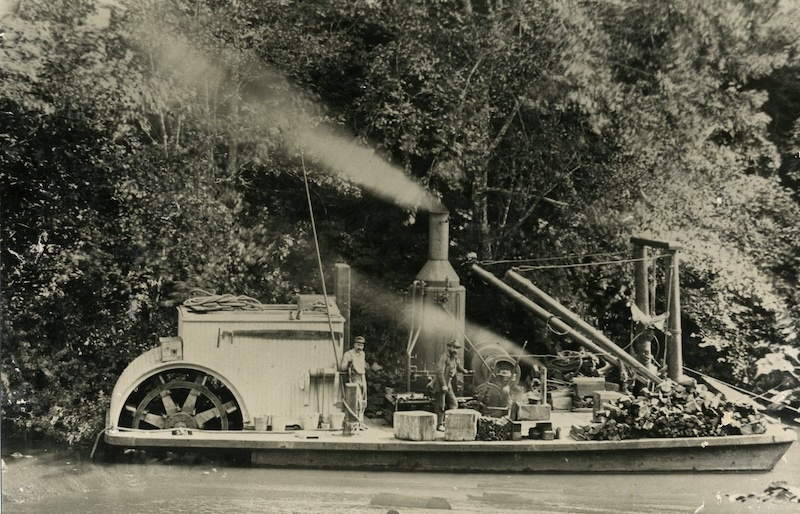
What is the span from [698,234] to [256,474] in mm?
2973

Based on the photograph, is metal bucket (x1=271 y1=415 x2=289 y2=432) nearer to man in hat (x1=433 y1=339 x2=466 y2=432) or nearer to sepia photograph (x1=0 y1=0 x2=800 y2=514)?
sepia photograph (x1=0 y1=0 x2=800 y2=514)

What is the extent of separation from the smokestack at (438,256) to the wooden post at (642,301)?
1119mm

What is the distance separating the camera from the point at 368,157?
16.9 feet

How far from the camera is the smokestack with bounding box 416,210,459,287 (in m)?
5.14

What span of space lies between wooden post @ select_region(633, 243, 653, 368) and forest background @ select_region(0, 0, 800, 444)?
0.34ft

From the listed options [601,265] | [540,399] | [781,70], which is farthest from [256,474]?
[781,70]

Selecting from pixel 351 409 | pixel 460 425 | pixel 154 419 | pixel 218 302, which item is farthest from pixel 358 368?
pixel 154 419

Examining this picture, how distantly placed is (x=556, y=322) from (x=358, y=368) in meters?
1.22

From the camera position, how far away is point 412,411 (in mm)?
4992

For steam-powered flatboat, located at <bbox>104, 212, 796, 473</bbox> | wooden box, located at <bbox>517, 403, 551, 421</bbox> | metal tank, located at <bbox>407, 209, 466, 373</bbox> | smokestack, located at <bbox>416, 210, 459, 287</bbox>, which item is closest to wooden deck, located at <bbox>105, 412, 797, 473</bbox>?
steam-powered flatboat, located at <bbox>104, 212, 796, 473</bbox>

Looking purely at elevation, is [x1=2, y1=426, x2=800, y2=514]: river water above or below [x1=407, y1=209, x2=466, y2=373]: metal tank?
below

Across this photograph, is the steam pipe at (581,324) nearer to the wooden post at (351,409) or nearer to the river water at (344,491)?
the river water at (344,491)

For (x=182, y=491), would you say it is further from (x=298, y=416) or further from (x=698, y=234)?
(x=698, y=234)

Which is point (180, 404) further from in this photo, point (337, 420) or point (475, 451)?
point (475, 451)
